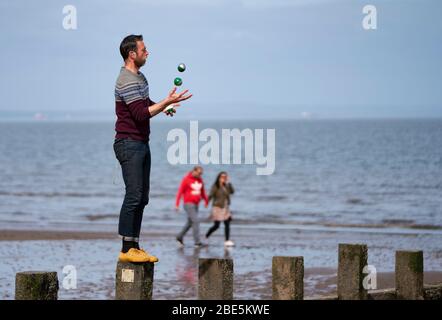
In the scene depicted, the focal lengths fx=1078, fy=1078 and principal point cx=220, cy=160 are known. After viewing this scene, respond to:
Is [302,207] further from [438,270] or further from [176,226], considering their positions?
[438,270]

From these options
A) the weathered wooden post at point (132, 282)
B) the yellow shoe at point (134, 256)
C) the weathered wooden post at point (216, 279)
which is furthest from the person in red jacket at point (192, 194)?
the weathered wooden post at point (132, 282)

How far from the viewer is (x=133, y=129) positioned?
8.32 meters

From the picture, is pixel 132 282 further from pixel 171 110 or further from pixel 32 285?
pixel 171 110

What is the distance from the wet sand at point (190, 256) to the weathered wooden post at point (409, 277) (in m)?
5.80

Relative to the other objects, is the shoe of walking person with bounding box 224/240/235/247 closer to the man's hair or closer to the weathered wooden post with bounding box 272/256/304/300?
the weathered wooden post with bounding box 272/256/304/300

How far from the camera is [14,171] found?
75688mm

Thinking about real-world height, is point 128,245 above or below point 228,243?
above

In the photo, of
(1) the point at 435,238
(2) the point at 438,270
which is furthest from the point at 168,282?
(1) the point at 435,238

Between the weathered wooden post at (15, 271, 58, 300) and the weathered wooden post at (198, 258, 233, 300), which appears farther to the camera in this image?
the weathered wooden post at (198, 258, 233, 300)

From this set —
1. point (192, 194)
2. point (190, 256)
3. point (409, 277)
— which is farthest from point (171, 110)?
point (192, 194)

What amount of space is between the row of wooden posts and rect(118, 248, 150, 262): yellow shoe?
0.06 metres

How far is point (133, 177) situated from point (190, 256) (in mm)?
14084

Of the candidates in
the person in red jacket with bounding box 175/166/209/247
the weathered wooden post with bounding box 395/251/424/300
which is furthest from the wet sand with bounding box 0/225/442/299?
the weathered wooden post with bounding box 395/251/424/300

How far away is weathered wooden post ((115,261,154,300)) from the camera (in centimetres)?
763
